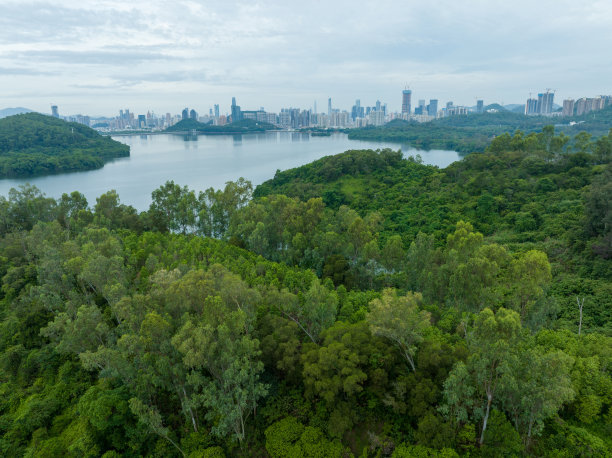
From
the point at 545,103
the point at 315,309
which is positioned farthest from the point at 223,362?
the point at 545,103

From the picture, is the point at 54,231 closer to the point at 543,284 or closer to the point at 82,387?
the point at 82,387

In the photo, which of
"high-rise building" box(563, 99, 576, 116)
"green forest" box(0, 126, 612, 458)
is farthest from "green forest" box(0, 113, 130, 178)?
"high-rise building" box(563, 99, 576, 116)

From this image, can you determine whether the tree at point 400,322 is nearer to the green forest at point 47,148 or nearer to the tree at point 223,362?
the tree at point 223,362

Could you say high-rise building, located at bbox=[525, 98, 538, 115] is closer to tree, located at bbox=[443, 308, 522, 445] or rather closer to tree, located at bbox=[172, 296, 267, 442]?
tree, located at bbox=[443, 308, 522, 445]

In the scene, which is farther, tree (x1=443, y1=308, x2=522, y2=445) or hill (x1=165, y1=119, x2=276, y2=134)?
hill (x1=165, y1=119, x2=276, y2=134)

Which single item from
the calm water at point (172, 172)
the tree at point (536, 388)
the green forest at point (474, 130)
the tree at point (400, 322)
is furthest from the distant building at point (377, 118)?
the tree at point (536, 388)

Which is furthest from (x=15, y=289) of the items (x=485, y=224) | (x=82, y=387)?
(x=485, y=224)

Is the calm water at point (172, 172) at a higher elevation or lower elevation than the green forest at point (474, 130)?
lower
